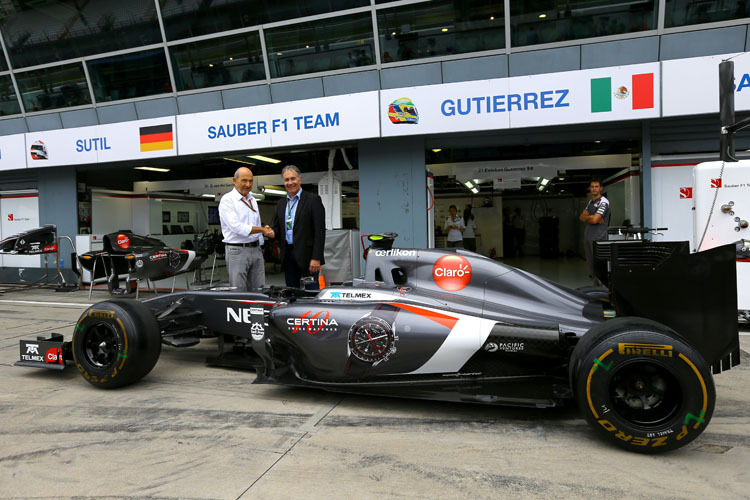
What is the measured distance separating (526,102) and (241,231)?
5.05 meters

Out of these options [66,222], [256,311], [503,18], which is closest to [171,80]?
[66,222]

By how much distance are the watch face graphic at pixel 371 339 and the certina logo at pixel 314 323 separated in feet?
0.48

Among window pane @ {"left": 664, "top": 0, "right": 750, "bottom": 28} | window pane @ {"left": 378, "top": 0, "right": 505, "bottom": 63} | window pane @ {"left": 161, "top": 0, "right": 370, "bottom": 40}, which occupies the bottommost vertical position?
window pane @ {"left": 664, "top": 0, "right": 750, "bottom": 28}

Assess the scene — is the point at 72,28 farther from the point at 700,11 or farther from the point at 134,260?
the point at 700,11

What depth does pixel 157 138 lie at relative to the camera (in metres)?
9.80

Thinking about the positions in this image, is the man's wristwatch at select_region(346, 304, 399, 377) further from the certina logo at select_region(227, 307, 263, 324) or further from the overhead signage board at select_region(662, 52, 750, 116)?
the overhead signage board at select_region(662, 52, 750, 116)

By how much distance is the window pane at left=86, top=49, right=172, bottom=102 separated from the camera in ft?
33.2

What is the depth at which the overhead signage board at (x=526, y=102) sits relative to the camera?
7.00 m

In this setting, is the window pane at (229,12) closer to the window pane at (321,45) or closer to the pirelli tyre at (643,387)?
the window pane at (321,45)

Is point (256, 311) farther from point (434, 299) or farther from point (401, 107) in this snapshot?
point (401, 107)

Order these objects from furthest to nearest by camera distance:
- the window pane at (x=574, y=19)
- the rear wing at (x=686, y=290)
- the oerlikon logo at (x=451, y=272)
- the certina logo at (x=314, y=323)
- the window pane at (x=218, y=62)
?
1. the window pane at (x=218, y=62)
2. the window pane at (x=574, y=19)
3. the oerlikon logo at (x=451, y=272)
4. the certina logo at (x=314, y=323)
5. the rear wing at (x=686, y=290)

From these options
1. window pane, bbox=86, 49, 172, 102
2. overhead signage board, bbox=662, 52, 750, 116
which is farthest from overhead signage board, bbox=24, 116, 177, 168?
overhead signage board, bbox=662, 52, 750, 116

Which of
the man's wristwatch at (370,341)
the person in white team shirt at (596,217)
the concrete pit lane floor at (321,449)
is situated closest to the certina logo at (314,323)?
the man's wristwatch at (370,341)

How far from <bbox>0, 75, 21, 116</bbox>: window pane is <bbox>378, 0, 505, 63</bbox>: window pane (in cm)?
913
